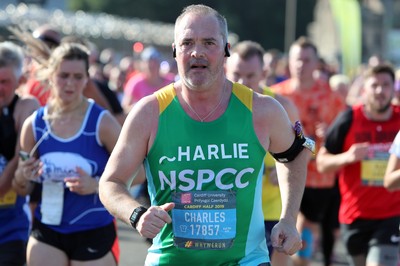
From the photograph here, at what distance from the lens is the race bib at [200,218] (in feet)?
15.8

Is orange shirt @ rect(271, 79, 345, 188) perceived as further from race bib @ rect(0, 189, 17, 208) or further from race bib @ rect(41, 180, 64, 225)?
race bib @ rect(41, 180, 64, 225)

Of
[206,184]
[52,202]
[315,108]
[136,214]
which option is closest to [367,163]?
[315,108]

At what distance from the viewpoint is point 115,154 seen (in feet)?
15.9

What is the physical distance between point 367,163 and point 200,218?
11.6 ft

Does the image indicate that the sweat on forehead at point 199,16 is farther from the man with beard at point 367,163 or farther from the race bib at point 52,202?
the man with beard at point 367,163

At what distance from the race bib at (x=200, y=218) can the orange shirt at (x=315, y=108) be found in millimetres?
5028

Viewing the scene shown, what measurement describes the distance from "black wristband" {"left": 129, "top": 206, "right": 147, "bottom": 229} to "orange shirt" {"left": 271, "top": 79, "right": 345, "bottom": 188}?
5.38 metres

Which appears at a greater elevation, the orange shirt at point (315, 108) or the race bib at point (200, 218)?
the orange shirt at point (315, 108)

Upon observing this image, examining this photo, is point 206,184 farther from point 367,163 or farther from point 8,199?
point 367,163

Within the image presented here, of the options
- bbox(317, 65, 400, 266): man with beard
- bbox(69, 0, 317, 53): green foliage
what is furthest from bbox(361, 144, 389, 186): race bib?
bbox(69, 0, 317, 53): green foliage

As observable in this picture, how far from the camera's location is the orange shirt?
9891 millimetres

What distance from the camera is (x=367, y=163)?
8.11 metres

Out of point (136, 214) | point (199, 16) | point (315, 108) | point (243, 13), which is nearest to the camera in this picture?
point (136, 214)

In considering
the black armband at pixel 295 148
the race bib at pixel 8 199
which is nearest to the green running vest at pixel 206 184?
the black armband at pixel 295 148
